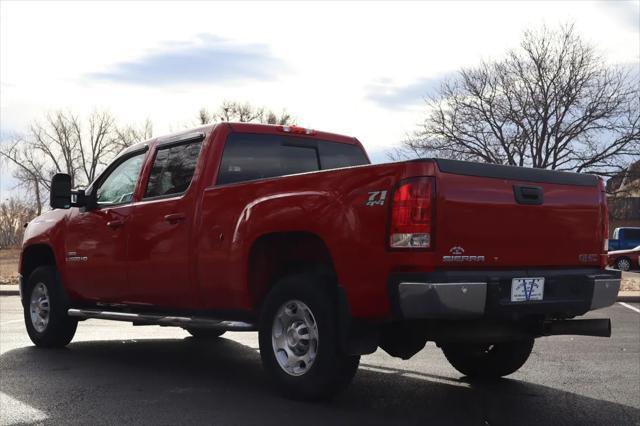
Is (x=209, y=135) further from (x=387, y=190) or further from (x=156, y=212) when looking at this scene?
(x=387, y=190)

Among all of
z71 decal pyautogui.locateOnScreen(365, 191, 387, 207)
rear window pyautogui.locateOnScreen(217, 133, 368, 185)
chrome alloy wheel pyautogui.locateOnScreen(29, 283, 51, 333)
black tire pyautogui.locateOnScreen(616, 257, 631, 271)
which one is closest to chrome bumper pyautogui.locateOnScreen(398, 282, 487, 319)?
z71 decal pyautogui.locateOnScreen(365, 191, 387, 207)

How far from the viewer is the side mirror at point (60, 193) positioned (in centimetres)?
789

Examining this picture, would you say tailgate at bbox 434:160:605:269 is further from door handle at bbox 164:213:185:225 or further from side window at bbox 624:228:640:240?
side window at bbox 624:228:640:240

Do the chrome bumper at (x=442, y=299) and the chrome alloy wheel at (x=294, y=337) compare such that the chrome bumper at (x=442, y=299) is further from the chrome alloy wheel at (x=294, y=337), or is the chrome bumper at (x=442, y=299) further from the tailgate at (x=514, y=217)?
the chrome alloy wheel at (x=294, y=337)

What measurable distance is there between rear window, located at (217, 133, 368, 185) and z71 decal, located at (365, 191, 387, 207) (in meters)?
1.93

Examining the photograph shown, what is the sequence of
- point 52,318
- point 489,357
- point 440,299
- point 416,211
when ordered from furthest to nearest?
point 52,318
point 489,357
point 416,211
point 440,299

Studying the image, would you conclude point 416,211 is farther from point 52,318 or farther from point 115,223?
point 52,318

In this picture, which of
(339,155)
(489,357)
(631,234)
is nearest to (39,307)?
(339,155)

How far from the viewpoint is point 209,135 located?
6629 mm

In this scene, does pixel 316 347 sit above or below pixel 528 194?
below

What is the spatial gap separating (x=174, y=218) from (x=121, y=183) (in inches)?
59.0

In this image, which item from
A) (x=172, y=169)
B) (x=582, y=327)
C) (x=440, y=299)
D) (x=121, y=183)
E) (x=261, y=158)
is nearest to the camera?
(x=440, y=299)

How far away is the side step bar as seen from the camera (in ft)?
19.1

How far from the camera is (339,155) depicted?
749cm
